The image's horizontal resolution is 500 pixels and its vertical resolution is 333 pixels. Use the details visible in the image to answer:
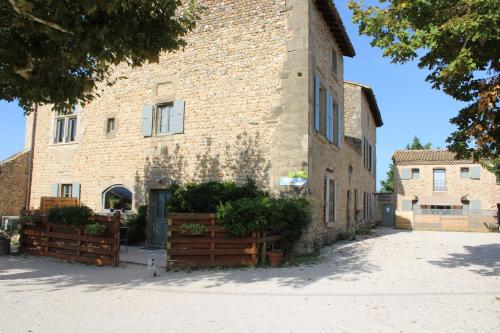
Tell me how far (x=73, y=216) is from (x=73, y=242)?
68cm

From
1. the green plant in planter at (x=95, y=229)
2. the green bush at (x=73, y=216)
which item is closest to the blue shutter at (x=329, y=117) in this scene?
the green plant in planter at (x=95, y=229)

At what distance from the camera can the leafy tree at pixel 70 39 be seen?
6320mm

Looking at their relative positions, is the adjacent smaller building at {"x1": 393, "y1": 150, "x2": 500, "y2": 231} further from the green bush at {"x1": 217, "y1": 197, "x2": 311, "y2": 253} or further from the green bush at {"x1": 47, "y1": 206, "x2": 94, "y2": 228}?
the green bush at {"x1": 47, "y1": 206, "x2": 94, "y2": 228}

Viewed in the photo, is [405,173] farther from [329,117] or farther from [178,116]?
[178,116]

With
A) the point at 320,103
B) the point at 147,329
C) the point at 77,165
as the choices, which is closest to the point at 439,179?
the point at 320,103

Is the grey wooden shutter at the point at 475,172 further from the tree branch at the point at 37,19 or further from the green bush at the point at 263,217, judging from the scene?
the tree branch at the point at 37,19

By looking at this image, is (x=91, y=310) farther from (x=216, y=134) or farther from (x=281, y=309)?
(x=216, y=134)

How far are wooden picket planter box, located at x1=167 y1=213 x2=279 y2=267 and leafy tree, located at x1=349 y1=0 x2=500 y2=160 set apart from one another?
463cm

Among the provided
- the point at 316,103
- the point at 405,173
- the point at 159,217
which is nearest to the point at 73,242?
the point at 159,217

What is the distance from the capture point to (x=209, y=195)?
10.1m

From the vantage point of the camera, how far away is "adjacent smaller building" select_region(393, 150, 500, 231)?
27094 millimetres

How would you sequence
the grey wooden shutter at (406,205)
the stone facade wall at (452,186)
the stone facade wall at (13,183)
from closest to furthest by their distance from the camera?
1. the stone facade wall at (13,183)
2. the stone facade wall at (452,186)
3. the grey wooden shutter at (406,205)

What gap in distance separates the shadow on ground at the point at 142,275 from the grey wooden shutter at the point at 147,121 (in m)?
4.79

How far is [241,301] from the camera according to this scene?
19.0ft
